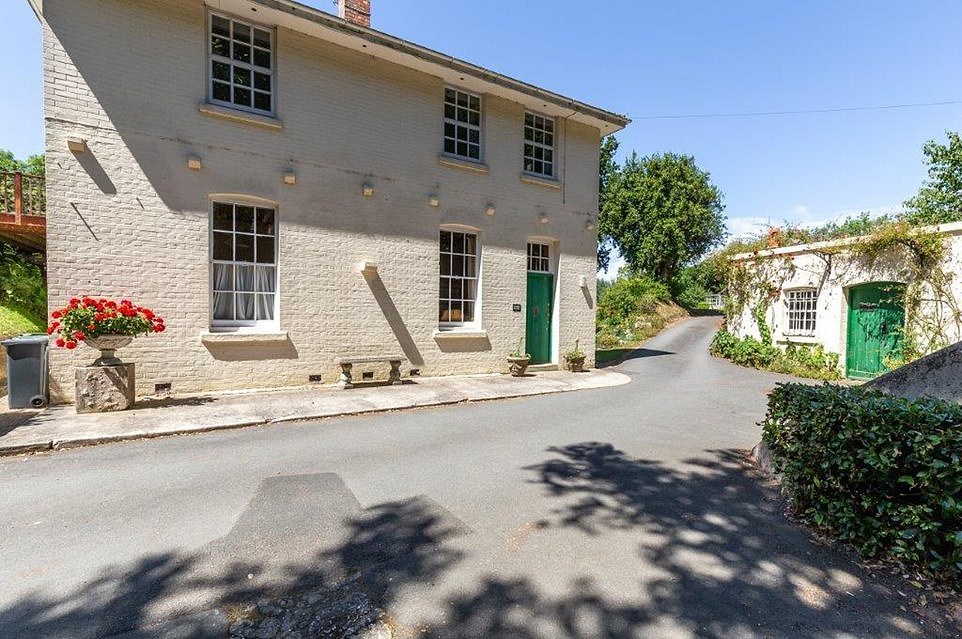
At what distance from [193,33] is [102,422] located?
6.67 meters

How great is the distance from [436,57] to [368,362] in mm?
6760

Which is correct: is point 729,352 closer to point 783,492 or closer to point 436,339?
point 436,339

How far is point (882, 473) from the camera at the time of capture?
10.9 feet

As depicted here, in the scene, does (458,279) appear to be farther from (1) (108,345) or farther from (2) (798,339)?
(2) (798,339)

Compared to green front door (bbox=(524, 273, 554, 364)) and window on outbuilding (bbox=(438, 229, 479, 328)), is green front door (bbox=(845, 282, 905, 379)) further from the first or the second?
window on outbuilding (bbox=(438, 229, 479, 328))

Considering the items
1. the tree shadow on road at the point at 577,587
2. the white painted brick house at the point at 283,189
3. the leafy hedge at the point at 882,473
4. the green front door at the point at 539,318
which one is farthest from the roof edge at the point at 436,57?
the leafy hedge at the point at 882,473

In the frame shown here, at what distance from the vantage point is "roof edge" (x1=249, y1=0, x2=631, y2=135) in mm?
8406

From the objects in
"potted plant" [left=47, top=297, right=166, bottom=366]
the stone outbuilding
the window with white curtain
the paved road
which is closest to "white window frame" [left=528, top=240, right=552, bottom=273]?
the window with white curtain

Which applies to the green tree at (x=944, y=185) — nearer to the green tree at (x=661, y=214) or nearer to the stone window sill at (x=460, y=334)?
the green tree at (x=661, y=214)

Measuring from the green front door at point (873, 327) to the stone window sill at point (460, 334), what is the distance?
10042mm

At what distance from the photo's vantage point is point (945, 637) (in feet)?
8.57

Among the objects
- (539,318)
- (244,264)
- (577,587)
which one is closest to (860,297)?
(539,318)

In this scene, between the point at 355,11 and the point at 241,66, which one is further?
the point at 355,11

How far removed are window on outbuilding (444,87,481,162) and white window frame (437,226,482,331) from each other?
1829 mm
